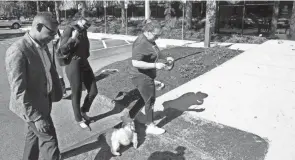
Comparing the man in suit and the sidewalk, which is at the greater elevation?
the man in suit

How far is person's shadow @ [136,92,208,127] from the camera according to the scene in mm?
4546

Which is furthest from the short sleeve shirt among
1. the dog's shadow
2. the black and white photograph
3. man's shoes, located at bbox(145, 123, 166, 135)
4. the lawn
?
the lawn

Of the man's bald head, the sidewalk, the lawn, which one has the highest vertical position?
the man's bald head

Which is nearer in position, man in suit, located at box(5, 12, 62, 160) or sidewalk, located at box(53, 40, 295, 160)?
man in suit, located at box(5, 12, 62, 160)

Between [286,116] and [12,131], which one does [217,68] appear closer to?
[286,116]

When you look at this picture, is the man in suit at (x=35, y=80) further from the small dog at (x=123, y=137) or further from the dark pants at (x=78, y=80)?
the dark pants at (x=78, y=80)

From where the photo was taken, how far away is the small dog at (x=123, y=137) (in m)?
3.45

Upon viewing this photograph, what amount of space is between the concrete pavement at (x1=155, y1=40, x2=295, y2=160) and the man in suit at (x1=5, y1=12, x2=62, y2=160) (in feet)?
8.73

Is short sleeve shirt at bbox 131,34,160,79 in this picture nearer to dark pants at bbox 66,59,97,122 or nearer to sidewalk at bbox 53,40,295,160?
dark pants at bbox 66,59,97,122

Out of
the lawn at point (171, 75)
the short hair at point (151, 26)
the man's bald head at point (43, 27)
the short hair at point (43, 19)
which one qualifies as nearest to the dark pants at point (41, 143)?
the man's bald head at point (43, 27)

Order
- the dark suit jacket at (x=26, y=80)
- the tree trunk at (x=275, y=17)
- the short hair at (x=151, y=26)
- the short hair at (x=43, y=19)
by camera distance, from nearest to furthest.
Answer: the dark suit jacket at (x=26, y=80) < the short hair at (x=43, y=19) < the short hair at (x=151, y=26) < the tree trunk at (x=275, y=17)

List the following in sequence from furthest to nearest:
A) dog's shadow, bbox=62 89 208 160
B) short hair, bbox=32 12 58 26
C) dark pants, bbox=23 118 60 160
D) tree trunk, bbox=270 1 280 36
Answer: tree trunk, bbox=270 1 280 36 < dog's shadow, bbox=62 89 208 160 < dark pants, bbox=23 118 60 160 < short hair, bbox=32 12 58 26

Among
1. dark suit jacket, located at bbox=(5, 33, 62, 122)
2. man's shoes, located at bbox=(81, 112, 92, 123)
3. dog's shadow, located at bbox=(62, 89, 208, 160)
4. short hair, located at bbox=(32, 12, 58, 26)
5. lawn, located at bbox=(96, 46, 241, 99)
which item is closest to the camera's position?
dark suit jacket, located at bbox=(5, 33, 62, 122)

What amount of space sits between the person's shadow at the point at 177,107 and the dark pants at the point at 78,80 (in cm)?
95
